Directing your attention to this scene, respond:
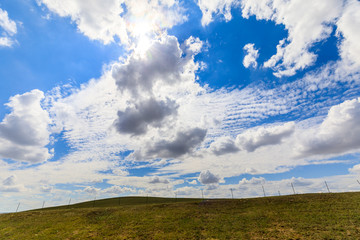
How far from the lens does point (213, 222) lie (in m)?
35.2

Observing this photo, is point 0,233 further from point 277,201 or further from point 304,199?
point 304,199

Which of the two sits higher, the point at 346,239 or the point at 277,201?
the point at 277,201

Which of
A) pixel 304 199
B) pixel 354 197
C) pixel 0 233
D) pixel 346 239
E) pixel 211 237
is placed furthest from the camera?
pixel 304 199

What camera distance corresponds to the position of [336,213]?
106 feet

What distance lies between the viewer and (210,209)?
1785 inches

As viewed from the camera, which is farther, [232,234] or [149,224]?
[149,224]

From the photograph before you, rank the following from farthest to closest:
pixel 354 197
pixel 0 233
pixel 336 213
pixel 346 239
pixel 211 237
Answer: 1. pixel 354 197
2. pixel 0 233
3. pixel 336 213
4. pixel 211 237
5. pixel 346 239

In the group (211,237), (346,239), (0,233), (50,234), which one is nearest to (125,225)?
(50,234)

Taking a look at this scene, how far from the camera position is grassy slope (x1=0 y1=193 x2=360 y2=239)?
27844 mm

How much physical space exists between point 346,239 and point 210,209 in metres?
27.6

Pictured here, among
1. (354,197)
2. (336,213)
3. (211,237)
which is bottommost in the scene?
(211,237)

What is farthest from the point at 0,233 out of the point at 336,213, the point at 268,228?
the point at 336,213

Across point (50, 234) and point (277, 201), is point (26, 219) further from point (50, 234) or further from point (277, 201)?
point (277, 201)

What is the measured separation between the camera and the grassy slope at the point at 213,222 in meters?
27.8
